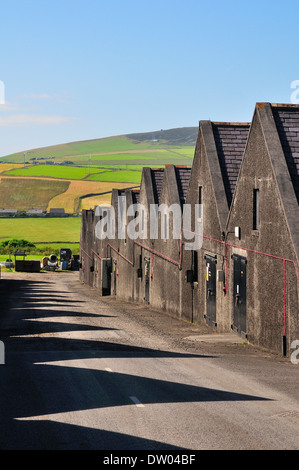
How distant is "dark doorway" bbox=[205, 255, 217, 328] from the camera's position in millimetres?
24031

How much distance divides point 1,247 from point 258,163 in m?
119

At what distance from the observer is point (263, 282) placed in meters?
18.0

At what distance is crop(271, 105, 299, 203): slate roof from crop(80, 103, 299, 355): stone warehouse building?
3 cm

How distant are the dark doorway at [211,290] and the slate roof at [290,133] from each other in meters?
6.51

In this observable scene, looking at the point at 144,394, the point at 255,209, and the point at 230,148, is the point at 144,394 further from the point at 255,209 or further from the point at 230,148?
the point at 230,148

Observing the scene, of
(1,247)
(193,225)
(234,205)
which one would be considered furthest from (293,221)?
(1,247)

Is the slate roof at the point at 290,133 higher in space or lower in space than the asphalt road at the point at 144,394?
higher

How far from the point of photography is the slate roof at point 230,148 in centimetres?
2425

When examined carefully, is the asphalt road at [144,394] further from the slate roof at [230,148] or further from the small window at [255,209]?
the slate roof at [230,148]

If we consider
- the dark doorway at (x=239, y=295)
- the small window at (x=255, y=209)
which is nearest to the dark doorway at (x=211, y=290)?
the dark doorway at (x=239, y=295)

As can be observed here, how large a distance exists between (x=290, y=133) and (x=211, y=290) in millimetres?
7857

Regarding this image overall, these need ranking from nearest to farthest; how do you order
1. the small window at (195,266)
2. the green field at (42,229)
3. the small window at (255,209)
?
the small window at (255,209) → the small window at (195,266) → the green field at (42,229)

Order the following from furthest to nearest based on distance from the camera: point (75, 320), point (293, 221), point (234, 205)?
point (75, 320) < point (234, 205) < point (293, 221)

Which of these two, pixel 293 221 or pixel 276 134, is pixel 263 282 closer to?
pixel 293 221
